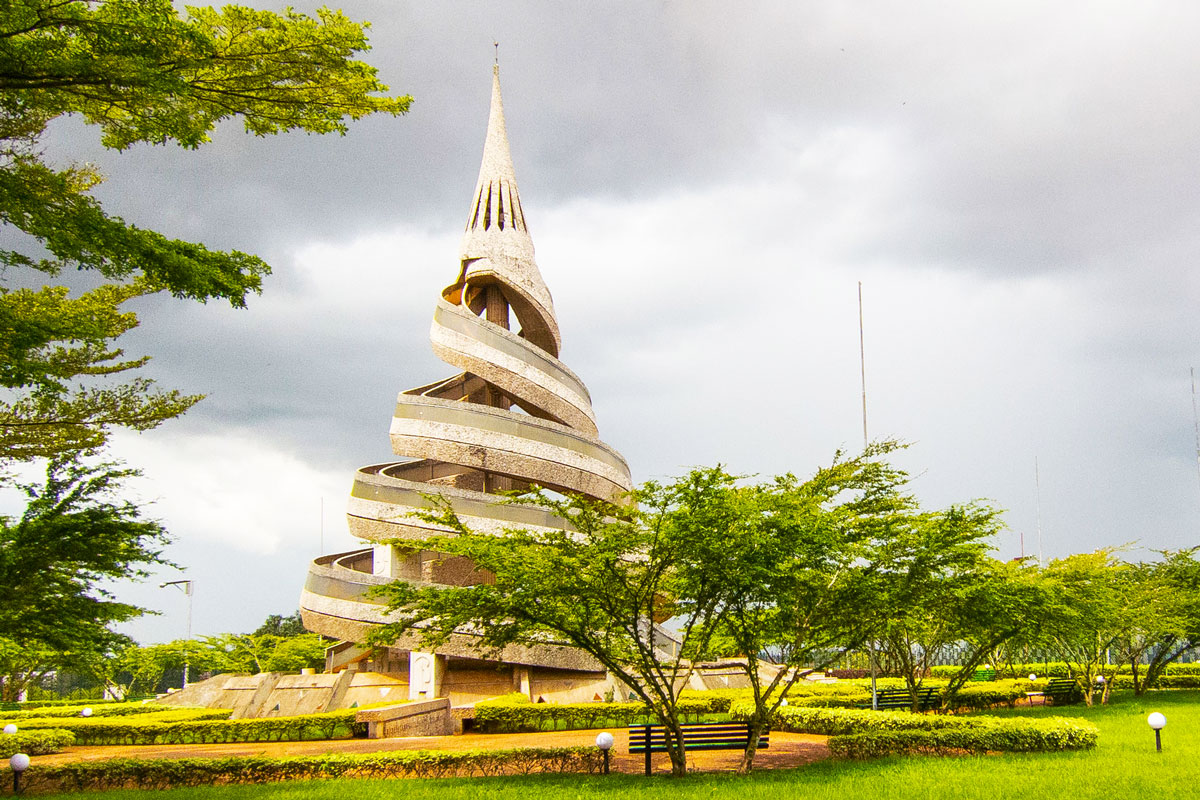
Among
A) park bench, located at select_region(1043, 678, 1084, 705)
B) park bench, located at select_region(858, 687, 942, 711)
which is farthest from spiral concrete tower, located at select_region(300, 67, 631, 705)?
park bench, located at select_region(1043, 678, 1084, 705)

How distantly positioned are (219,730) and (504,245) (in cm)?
2116

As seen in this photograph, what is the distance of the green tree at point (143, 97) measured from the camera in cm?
965

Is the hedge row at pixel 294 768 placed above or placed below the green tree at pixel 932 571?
below

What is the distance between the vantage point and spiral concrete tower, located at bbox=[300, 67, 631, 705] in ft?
100

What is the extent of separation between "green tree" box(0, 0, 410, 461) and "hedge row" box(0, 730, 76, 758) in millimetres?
12440

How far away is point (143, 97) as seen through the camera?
10.7 meters

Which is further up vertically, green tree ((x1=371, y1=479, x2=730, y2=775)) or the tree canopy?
the tree canopy

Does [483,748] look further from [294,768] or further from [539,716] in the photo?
[539,716]

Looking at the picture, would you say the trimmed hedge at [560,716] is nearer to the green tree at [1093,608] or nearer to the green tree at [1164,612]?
the green tree at [1093,608]

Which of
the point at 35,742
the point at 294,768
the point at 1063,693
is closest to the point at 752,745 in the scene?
the point at 294,768

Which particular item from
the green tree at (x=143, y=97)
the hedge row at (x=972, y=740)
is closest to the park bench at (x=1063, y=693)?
the hedge row at (x=972, y=740)

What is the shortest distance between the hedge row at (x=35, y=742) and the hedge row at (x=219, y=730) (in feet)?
4.67

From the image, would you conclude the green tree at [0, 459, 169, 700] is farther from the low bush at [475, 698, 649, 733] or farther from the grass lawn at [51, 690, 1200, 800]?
the low bush at [475, 698, 649, 733]

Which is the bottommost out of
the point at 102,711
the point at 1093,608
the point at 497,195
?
the point at 102,711
